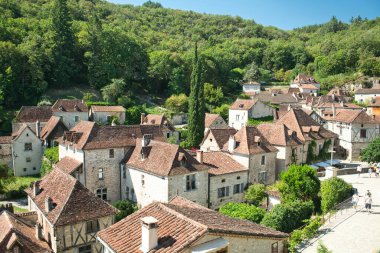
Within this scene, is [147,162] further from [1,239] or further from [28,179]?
[28,179]

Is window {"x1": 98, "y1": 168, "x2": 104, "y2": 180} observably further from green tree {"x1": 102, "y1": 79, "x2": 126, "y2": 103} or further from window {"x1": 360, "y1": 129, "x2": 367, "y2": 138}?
green tree {"x1": 102, "y1": 79, "x2": 126, "y2": 103}

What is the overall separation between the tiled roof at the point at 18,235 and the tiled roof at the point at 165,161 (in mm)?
11603

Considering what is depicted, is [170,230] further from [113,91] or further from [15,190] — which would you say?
[113,91]

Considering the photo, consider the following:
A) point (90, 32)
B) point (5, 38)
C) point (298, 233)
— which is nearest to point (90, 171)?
point (298, 233)

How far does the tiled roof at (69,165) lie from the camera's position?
34.5 m

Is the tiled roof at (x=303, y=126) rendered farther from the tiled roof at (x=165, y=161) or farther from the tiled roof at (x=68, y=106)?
the tiled roof at (x=68, y=106)

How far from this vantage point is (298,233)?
23.2m

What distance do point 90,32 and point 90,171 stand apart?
66.4m

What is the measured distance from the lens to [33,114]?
55.2 m

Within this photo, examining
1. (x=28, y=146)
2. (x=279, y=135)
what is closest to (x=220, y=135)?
(x=279, y=135)

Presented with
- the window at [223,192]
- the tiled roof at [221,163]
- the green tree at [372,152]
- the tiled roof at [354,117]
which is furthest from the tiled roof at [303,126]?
the window at [223,192]

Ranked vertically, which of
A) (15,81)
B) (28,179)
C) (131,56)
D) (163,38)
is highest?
(163,38)

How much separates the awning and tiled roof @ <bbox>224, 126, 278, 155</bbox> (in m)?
25.5

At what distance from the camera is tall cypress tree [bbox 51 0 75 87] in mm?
80438
